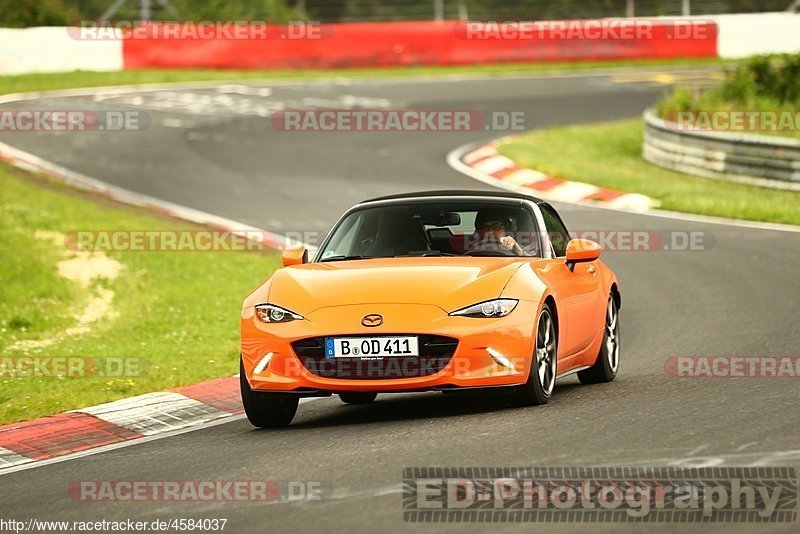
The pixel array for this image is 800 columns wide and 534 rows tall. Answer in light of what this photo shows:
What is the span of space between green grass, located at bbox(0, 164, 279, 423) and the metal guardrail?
8452 millimetres

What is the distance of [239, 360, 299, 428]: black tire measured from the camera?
912 centimetres

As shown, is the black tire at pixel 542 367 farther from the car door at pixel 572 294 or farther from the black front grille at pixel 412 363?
the black front grille at pixel 412 363

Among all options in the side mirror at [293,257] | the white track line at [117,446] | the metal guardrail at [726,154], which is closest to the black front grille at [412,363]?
the white track line at [117,446]

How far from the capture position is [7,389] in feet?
35.8

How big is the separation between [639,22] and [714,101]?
16.8 m

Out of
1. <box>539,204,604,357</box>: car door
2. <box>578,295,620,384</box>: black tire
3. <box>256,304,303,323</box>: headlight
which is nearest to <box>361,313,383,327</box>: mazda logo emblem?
<box>256,304,303,323</box>: headlight

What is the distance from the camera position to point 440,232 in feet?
33.1

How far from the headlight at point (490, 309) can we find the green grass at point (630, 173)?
11527mm

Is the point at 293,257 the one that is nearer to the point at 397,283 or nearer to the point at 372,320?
the point at 397,283

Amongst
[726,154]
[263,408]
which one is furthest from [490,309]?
[726,154]

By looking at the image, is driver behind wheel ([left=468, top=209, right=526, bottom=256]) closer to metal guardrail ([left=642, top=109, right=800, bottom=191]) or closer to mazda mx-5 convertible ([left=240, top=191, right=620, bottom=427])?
mazda mx-5 convertible ([left=240, top=191, right=620, bottom=427])

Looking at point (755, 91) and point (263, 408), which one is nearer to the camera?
point (263, 408)

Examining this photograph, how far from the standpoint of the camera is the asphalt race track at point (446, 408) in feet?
22.9

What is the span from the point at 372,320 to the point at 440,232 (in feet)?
5.30
